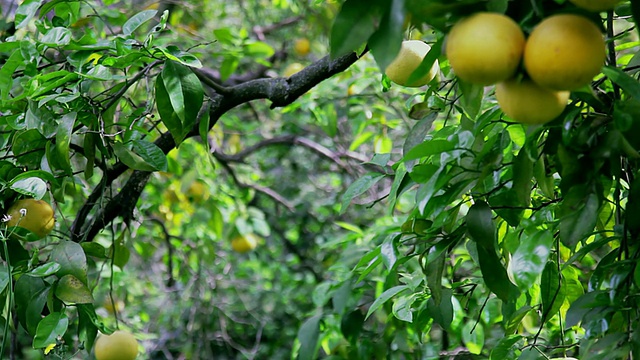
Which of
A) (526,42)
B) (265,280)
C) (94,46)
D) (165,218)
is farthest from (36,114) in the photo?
(265,280)

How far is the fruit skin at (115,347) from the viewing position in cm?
112

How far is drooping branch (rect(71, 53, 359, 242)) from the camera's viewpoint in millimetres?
1103

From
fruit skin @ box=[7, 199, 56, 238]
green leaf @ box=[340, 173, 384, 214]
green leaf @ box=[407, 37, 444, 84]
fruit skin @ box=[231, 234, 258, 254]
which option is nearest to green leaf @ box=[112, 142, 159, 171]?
fruit skin @ box=[7, 199, 56, 238]

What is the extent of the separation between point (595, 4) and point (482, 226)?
0.86 feet

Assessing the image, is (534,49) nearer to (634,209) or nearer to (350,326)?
(634,209)

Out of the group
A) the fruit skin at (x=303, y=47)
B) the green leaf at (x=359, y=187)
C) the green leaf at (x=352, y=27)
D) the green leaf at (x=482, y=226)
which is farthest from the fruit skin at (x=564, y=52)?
the fruit skin at (x=303, y=47)

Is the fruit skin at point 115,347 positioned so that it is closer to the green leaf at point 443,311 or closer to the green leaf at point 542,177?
the green leaf at point 443,311

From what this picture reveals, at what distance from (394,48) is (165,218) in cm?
228

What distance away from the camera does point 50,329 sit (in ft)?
3.09

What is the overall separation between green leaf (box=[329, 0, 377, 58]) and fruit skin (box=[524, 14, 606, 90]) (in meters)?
0.11

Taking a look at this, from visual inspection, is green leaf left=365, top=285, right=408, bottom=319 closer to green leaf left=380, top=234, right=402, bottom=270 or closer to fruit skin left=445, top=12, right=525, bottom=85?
green leaf left=380, top=234, right=402, bottom=270

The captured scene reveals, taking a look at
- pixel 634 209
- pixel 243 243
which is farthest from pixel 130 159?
pixel 243 243

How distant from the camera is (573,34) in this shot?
50 centimetres

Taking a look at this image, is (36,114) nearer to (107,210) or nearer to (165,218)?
(107,210)
